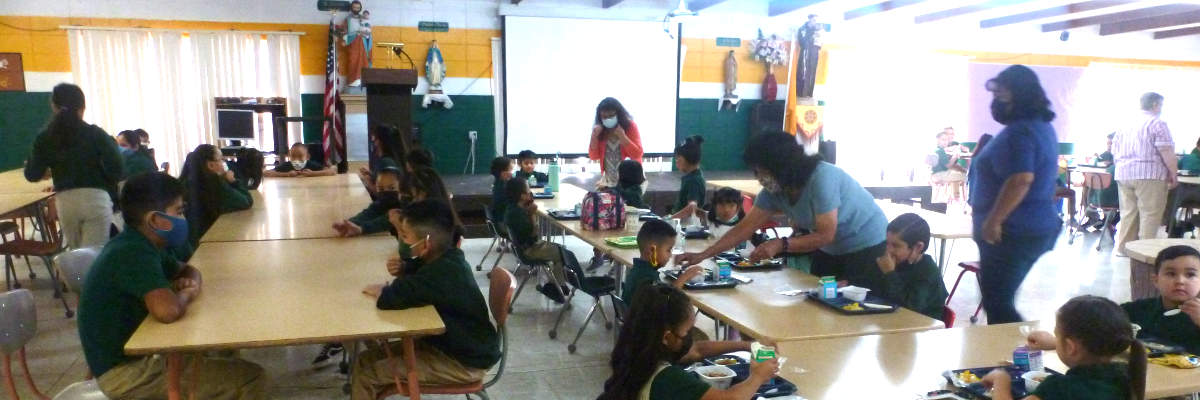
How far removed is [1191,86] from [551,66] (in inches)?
465

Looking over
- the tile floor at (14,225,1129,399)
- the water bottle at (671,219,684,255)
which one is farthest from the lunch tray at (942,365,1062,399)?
the tile floor at (14,225,1129,399)

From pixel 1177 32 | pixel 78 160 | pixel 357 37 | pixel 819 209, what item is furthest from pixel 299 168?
pixel 1177 32

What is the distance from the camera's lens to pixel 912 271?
9.70ft

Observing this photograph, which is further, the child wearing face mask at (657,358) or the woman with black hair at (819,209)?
the woman with black hair at (819,209)

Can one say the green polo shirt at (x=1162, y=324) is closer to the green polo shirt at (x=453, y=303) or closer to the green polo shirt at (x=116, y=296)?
the green polo shirt at (x=453, y=303)

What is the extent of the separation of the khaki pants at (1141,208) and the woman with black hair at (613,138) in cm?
440

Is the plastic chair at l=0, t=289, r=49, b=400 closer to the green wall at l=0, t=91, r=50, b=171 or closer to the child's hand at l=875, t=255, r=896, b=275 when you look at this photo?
the child's hand at l=875, t=255, r=896, b=275

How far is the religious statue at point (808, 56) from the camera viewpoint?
11.0 m

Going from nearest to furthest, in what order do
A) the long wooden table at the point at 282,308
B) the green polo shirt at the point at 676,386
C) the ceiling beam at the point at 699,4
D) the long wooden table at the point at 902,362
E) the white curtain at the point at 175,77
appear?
the green polo shirt at the point at 676,386
the long wooden table at the point at 902,362
the long wooden table at the point at 282,308
the white curtain at the point at 175,77
the ceiling beam at the point at 699,4

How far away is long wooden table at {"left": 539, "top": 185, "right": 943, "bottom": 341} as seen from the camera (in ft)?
7.96

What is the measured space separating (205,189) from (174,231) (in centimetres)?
213

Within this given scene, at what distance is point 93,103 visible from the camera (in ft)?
29.8

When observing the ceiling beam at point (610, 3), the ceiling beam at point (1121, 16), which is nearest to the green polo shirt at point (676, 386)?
the ceiling beam at point (610, 3)

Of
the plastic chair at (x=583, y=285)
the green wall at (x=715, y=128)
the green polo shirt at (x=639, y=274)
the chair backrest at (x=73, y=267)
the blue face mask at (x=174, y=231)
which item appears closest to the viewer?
the blue face mask at (x=174, y=231)
